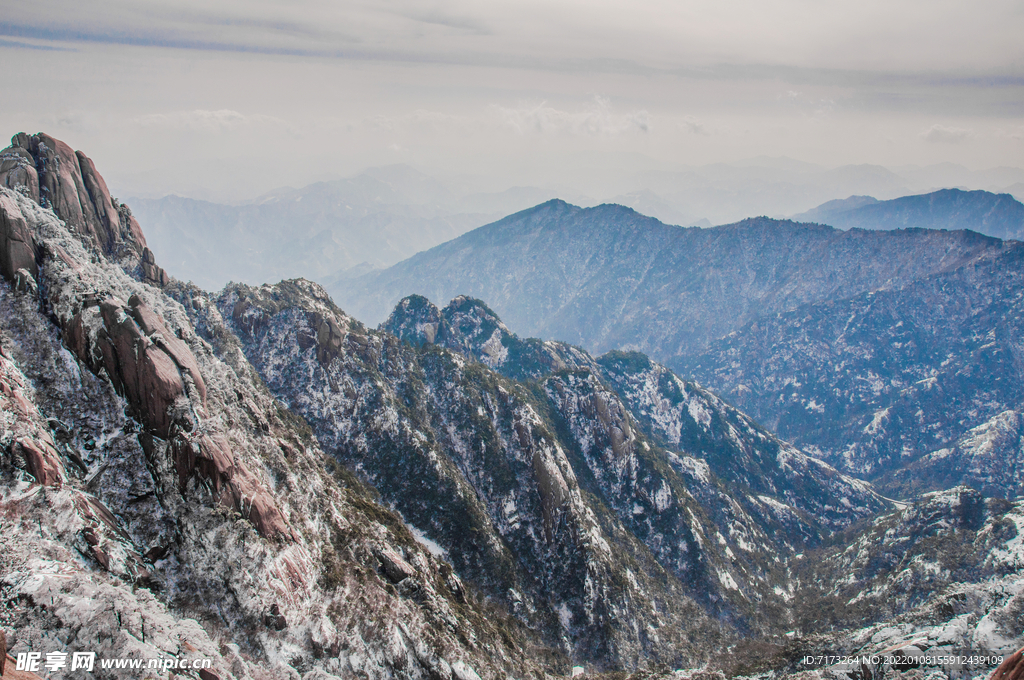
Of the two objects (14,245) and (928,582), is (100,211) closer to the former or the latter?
(14,245)

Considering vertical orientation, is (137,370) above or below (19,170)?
below

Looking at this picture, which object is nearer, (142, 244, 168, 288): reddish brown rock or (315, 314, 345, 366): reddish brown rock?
(142, 244, 168, 288): reddish brown rock

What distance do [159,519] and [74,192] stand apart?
7328 cm

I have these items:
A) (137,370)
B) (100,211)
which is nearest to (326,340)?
(100,211)

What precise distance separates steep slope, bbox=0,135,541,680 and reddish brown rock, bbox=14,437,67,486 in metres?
0.18

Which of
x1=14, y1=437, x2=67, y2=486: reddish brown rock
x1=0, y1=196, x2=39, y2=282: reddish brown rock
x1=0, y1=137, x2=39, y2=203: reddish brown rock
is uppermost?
x1=0, y1=137, x2=39, y2=203: reddish brown rock

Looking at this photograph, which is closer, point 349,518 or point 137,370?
point 137,370

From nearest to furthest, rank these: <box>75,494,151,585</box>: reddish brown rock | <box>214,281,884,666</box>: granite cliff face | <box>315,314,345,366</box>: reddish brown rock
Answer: <box>75,494,151,585</box>: reddish brown rock
<box>214,281,884,666</box>: granite cliff face
<box>315,314,345,366</box>: reddish brown rock

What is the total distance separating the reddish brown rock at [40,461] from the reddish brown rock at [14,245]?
28246mm

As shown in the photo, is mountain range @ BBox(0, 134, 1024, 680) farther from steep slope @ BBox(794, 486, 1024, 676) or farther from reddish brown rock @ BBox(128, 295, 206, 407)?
steep slope @ BBox(794, 486, 1024, 676)

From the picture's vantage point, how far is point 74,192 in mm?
90938

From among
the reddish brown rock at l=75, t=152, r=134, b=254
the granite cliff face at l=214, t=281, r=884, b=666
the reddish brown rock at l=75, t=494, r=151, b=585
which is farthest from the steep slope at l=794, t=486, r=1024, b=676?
the reddish brown rock at l=75, t=152, r=134, b=254

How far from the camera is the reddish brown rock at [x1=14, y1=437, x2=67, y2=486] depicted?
46125 millimetres

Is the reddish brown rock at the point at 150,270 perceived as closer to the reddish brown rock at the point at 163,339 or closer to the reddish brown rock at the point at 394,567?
the reddish brown rock at the point at 163,339
